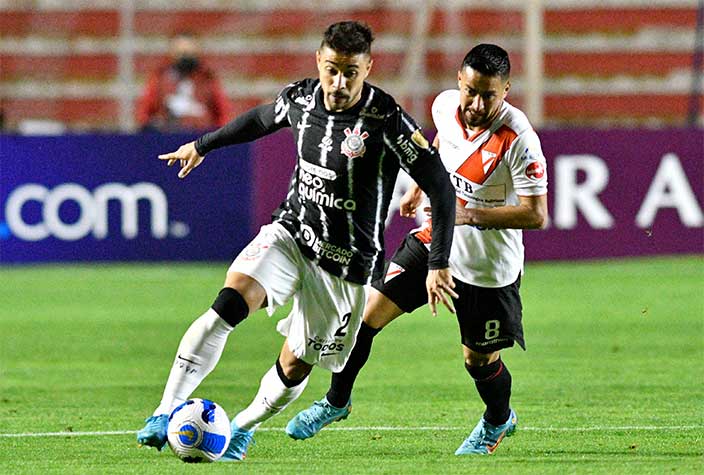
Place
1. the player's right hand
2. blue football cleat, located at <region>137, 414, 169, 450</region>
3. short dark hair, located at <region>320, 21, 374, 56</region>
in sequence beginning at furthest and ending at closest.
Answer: the player's right hand
short dark hair, located at <region>320, 21, 374, 56</region>
blue football cleat, located at <region>137, 414, 169, 450</region>

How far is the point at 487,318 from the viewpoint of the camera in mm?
7434

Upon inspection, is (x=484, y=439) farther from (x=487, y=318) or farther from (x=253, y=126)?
(x=253, y=126)

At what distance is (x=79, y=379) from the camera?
32.8 ft

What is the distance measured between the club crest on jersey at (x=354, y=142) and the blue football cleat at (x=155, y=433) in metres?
1.40

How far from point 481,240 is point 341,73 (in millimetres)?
1245

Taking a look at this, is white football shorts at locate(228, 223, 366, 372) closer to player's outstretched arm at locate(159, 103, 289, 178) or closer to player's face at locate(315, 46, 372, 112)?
player's outstretched arm at locate(159, 103, 289, 178)

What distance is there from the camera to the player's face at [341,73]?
264 inches

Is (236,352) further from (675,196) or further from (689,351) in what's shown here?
(675,196)

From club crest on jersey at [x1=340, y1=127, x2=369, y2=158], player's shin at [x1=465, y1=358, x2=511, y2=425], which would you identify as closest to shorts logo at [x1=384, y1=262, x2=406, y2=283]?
player's shin at [x1=465, y1=358, x2=511, y2=425]

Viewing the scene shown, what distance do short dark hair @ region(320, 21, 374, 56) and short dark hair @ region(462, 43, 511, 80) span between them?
0.49 meters

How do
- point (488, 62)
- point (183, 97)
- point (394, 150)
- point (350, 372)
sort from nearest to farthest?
point (394, 150) → point (488, 62) → point (350, 372) → point (183, 97)

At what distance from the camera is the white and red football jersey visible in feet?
23.5

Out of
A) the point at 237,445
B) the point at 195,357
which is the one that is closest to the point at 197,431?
the point at 195,357

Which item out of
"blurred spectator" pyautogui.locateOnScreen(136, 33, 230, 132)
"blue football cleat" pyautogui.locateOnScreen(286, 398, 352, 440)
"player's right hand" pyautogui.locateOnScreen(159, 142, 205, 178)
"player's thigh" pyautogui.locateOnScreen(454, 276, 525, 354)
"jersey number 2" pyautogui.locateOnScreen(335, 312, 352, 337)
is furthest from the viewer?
"blurred spectator" pyautogui.locateOnScreen(136, 33, 230, 132)
